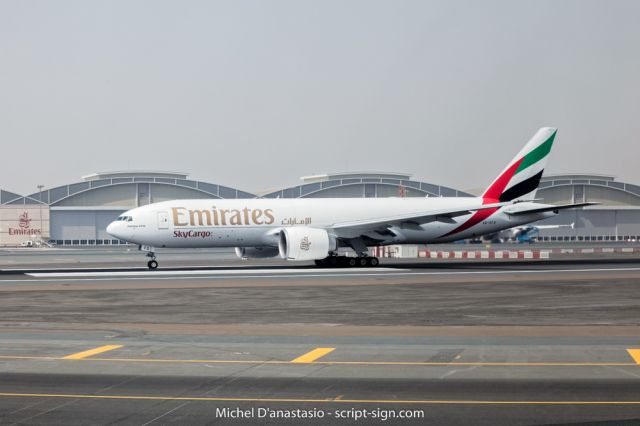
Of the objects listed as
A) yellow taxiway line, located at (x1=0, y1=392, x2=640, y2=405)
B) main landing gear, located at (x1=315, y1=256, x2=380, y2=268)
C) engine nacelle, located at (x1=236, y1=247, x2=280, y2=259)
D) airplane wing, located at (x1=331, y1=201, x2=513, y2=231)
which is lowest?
yellow taxiway line, located at (x1=0, y1=392, x2=640, y2=405)

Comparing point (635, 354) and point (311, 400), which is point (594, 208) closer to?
point (635, 354)

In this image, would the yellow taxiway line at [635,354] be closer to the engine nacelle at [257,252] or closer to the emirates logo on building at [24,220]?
the engine nacelle at [257,252]

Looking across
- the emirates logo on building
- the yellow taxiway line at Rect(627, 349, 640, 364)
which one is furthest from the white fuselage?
the emirates logo on building

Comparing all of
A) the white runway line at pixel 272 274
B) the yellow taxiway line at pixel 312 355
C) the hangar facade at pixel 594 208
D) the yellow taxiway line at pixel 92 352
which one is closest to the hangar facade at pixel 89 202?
the hangar facade at pixel 594 208

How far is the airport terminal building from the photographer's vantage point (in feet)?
344

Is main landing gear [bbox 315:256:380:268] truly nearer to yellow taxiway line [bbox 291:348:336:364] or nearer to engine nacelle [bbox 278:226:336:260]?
engine nacelle [bbox 278:226:336:260]

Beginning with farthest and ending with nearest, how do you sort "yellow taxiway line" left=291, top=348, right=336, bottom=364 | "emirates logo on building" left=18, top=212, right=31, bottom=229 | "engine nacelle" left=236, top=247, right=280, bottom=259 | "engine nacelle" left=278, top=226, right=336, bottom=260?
"emirates logo on building" left=18, top=212, right=31, bottom=229, "engine nacelle" left=236, top=247, right=280, bottom=259, "engine nacelle" left=278, top=226, right=336, bottom=260, "yellow taxiway line" left=291, top=348, right=336, bottom=364

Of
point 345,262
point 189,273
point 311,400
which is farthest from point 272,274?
point 311,400

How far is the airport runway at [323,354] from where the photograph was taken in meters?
11.2

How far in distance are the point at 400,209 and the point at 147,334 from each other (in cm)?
3236

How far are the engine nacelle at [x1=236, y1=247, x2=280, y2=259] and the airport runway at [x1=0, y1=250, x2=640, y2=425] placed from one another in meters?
16.9

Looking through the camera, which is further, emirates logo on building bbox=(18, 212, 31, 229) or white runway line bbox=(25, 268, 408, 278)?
emirates logo on building bbox=(18, 212, 31, 229)

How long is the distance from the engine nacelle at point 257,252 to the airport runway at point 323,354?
55.5 feet

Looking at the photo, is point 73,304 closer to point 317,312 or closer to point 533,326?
point 317,312
